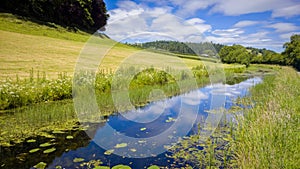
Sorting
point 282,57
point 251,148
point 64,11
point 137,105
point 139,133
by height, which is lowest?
point 139,133

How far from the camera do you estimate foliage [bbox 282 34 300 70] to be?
4254 centimetres

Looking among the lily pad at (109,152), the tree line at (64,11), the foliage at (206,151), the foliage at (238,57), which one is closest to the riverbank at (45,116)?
the lily pad at (109,152)

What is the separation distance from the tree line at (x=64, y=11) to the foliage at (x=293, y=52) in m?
40.5

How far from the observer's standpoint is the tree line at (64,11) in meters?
30.8

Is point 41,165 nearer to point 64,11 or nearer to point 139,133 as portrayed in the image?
point 139,133

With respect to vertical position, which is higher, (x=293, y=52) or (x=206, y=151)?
(x=293, y=52)

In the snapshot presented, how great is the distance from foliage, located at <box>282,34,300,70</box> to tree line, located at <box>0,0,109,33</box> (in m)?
40.5

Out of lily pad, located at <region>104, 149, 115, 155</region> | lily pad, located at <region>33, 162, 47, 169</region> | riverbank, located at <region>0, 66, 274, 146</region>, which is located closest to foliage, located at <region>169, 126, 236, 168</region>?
lily pad, located at <region>104, 149, 115, 155</region>

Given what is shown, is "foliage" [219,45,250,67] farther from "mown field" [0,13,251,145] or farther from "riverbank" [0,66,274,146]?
"riverbank" [0,66,274,146]

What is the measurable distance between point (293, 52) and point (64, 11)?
45518 mm

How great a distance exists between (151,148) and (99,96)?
6.28 m

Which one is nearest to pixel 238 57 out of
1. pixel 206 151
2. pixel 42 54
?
pixel 42 54

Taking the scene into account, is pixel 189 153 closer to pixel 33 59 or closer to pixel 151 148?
pixel 151 148

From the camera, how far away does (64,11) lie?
123ft
